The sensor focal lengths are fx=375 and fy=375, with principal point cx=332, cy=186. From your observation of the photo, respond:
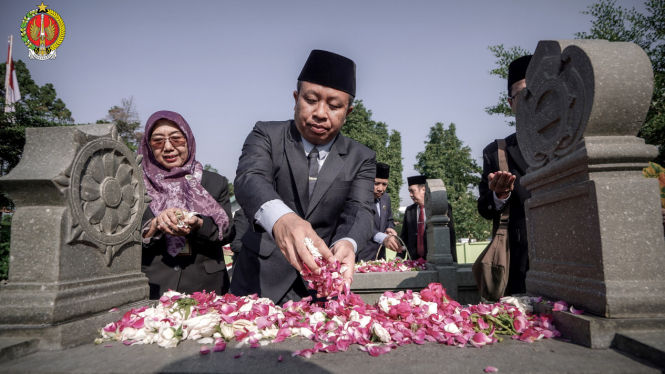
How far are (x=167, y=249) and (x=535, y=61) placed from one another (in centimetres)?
341

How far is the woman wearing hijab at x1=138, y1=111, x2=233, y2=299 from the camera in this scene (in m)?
3.36

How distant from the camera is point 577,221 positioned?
7.00 feet

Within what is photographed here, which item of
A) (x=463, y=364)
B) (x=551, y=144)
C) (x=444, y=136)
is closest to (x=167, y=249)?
(x=463, y=364)

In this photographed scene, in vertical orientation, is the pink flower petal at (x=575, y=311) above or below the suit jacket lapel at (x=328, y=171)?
below

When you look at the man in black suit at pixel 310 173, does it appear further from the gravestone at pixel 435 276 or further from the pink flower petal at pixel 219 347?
the gravestone at pixel 435 276

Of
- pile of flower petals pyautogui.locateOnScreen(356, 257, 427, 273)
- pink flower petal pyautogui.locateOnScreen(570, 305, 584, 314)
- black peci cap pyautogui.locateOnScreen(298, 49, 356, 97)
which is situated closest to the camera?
pink flower petal pyautogui.locateOnScreen(570, 305, 584, 314)

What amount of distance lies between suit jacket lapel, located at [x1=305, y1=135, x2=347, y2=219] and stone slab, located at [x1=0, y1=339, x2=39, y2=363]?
176cm

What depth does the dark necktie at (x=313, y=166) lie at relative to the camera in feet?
9.91

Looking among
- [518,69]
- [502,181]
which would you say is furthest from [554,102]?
[518,69]

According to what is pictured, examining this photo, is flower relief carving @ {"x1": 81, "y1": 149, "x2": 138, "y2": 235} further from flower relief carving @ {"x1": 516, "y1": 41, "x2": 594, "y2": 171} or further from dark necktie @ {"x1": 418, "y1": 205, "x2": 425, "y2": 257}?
dark necktie @ {"x1": 418, "y1": 205, "x2": 425, "y2": 257}

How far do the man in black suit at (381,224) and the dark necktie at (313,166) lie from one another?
4.91 m

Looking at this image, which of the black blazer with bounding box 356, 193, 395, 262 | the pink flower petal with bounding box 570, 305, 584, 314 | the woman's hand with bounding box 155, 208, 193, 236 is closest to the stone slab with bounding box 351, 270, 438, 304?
the black blazer with bounding box 356, 193, 395, 262

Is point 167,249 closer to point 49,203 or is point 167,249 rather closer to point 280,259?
point 280,259

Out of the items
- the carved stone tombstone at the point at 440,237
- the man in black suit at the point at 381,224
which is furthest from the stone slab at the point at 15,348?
the man in black suit at the point at 381,224
